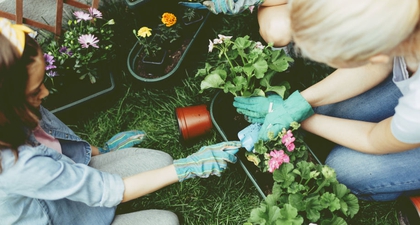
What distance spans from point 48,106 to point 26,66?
946 mm

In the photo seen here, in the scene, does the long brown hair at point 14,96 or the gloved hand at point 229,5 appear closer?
the long brown hair at point 14,96

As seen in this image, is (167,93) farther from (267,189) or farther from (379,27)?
(379,27)

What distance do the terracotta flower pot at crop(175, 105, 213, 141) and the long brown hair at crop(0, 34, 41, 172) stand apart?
75 cm

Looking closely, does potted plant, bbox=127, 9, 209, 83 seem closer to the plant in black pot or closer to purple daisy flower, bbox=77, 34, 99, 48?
the plant in black pot

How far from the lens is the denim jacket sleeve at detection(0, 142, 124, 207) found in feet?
3.45

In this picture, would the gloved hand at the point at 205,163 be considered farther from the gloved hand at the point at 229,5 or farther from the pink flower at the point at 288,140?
the gloved hand at the point at 229,5

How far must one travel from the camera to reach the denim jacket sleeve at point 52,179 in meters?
1.05

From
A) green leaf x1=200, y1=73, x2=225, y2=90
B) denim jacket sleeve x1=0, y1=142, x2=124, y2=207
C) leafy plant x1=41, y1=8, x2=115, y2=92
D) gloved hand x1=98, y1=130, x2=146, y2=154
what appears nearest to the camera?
denim jacket sleeve x1=0, y1=142, x2=124, y2=207

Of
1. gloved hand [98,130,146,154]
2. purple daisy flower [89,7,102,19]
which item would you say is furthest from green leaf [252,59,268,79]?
purple daisy flower [89,7,102,19]

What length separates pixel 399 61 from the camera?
1207 mm

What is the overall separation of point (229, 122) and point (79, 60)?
0.78 m

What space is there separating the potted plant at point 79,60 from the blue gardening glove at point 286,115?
0.89 meters

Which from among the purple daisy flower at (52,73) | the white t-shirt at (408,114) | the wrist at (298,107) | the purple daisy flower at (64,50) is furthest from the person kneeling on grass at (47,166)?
the white t-shirt at (408,114)

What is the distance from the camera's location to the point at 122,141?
1882mm
